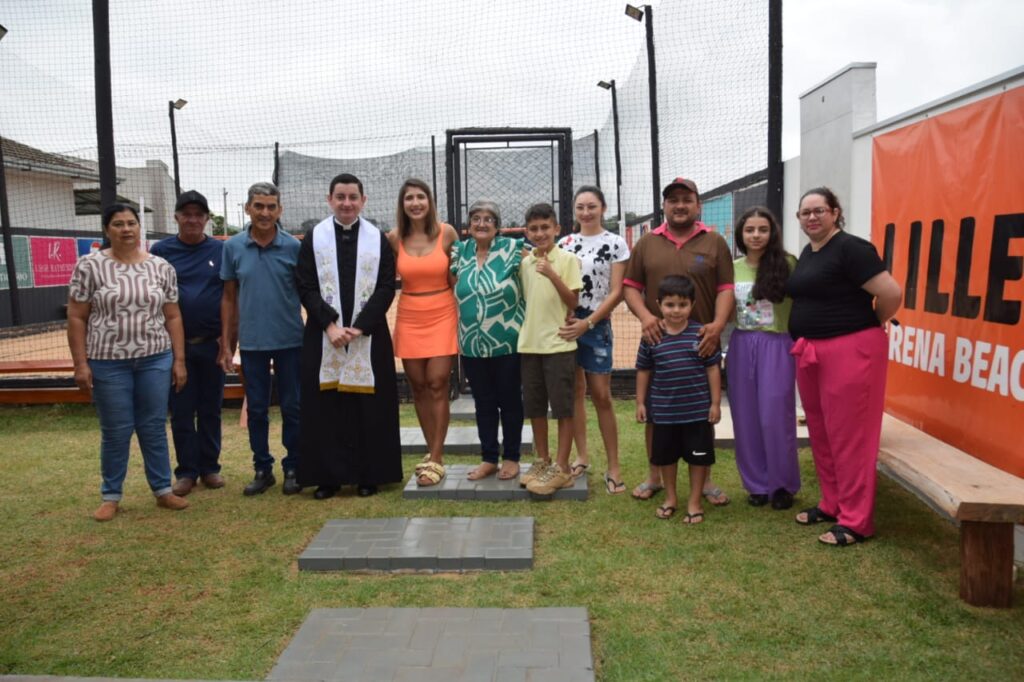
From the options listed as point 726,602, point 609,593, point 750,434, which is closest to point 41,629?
point 609,593

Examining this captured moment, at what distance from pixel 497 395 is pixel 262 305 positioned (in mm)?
1528

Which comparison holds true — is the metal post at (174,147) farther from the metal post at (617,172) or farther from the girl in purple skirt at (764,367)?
the girl in purple skirt at (764,367)

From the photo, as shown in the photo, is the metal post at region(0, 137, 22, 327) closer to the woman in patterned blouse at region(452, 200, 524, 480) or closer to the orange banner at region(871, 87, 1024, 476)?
the woman in patterned blouse at region(452, 200, 524, 480)

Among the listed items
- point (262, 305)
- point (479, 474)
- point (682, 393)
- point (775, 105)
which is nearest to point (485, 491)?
point (479, 474)

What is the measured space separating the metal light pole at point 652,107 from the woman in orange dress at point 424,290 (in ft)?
11.1

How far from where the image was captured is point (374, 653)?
110 inches

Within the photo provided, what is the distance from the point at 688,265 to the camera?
418cm

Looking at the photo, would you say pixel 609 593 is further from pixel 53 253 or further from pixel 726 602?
pixel 53 253

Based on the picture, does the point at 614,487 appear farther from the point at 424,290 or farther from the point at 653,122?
the point at 653,122

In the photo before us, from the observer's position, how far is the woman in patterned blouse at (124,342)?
427cm

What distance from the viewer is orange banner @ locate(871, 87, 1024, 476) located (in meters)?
3.55

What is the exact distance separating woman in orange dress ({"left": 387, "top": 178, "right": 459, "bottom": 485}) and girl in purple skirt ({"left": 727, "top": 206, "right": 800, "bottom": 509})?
1652 millimetres

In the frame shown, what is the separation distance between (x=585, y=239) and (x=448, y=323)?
0.95 metres

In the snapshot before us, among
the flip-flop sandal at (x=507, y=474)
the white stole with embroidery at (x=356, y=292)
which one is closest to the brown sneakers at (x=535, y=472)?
the flip-flop sandal at (x=507, y=474)
